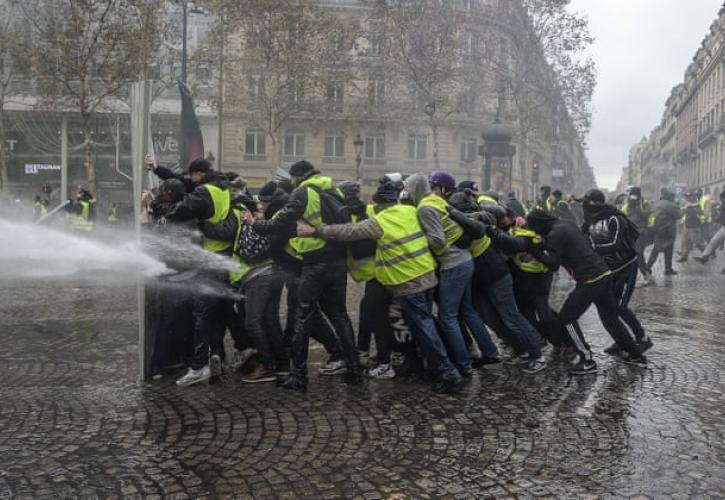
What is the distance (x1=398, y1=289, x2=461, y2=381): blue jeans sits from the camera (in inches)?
212

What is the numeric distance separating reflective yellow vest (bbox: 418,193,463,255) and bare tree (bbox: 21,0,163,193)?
22.1m

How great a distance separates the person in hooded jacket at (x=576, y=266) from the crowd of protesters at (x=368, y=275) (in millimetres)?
11

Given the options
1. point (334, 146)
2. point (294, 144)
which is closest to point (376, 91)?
point (334, 146)

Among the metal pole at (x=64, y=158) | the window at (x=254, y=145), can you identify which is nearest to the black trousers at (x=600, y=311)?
the metal pole at (x=64, y=158)

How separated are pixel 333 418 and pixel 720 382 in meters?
3.40

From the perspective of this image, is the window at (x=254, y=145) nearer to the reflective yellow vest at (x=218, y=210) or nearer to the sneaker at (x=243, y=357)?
the sneaker at (x=243, y=357)

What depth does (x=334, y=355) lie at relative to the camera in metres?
6.13

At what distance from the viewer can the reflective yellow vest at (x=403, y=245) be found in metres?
5.29

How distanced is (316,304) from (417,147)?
4252 centimetres

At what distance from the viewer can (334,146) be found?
151ft

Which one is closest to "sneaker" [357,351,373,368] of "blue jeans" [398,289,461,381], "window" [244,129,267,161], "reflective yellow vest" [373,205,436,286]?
"blue jeans" [398,289,461,381]

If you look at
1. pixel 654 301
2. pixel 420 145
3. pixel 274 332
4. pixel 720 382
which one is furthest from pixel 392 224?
pixel 420 145

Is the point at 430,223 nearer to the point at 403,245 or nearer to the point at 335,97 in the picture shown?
the point at 403,245

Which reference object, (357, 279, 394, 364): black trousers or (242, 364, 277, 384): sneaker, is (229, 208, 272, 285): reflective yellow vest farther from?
(357, 279, 394, 364): black trousers
